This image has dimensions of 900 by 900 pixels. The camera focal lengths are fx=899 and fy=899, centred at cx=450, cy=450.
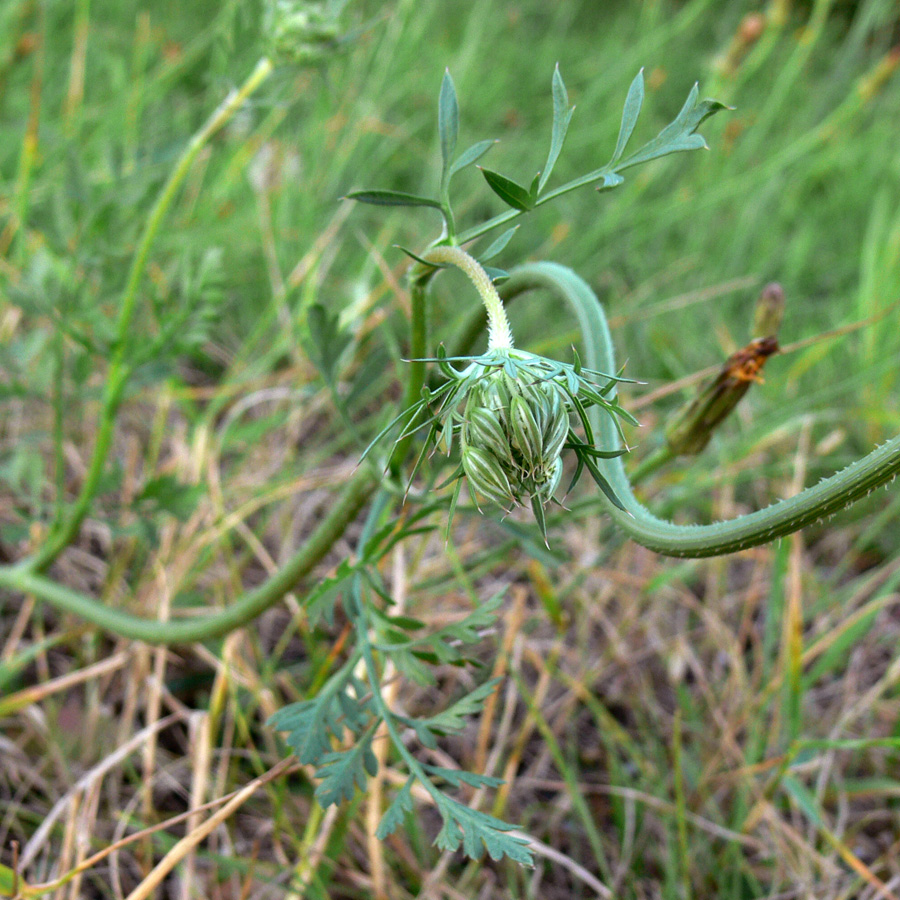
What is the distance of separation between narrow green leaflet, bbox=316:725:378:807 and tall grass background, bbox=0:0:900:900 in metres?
0.25

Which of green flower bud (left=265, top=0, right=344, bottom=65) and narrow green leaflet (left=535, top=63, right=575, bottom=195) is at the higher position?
green flower bud (left=265, top=0, right=344, bottom=65)

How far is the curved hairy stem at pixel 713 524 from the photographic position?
0.91 m

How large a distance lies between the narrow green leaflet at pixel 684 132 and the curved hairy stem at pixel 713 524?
0.21m

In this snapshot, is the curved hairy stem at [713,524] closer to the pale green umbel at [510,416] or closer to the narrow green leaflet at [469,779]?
the pale green umbel at [510,416]

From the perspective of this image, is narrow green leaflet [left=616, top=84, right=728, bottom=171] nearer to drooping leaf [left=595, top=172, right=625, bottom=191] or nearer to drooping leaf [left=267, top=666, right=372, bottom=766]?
drooping leaf [left=595, top=172, right=625, bottom=191]

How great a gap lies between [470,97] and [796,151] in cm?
139

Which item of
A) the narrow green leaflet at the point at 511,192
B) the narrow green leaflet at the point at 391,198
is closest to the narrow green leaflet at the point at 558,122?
the narrow green leaflet at the point at 511,192

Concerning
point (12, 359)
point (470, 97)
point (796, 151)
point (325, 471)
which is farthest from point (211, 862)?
point (470, 97)

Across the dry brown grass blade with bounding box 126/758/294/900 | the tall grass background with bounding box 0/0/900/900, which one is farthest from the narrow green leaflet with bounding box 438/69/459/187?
the dry brown grass blade with bounding box 126/758/294/900

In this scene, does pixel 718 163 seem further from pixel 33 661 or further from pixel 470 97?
pixel 33 661

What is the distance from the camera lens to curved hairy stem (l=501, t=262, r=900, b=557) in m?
0.91

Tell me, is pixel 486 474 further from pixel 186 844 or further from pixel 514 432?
pixel 186 844

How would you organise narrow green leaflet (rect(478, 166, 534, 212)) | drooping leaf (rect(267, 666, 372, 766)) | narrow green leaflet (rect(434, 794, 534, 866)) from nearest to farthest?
1. narrow green leaflet (rect(478, 166, 534, 212))
2. narrow green leaflet (rect(434, 794, 534, 866))
3. drooping leaf (rect(267, 666, 372, 766))

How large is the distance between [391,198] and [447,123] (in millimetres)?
106
